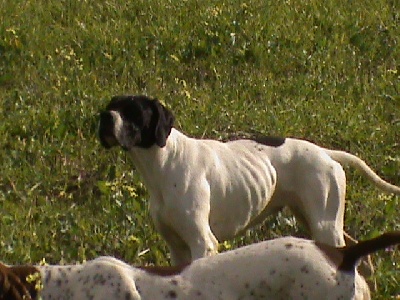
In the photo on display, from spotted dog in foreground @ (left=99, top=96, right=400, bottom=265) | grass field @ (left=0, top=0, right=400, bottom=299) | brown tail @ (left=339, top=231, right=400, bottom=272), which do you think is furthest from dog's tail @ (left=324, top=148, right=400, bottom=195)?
brown tail @ (left=339, top=231, right=400, bottom=272)

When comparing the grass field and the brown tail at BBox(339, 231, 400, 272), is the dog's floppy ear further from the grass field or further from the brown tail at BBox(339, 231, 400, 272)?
the brown tail at BBox(339, 231, 400, 272)

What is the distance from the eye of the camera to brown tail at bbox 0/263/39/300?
4.93m

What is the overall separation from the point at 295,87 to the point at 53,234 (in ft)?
13.3

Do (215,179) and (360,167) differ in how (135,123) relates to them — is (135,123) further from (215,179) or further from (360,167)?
(360,167)

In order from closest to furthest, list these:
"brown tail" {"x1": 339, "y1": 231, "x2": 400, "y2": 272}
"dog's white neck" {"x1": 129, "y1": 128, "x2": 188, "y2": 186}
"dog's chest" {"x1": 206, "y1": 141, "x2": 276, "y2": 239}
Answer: "brown tail" {"x1": 339, "y1": 231, "x2": 400, "y2": 272}, "dog's white neck" {"x1": 129, "y1": 128, "x2": 188, "y2": 186}, "dog's chest" {"x1": 206, "y1": 141, "x2": 276, "y2": 239}

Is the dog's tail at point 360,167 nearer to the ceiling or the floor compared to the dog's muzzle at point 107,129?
nearer to the floor

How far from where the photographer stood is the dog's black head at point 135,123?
6.86 m

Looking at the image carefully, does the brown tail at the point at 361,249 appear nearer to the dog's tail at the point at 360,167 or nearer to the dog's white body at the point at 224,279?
the dog's white body at the point at 224,279

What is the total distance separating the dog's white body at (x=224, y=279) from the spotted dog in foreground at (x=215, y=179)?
153 cm

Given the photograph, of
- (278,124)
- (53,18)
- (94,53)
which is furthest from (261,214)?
(53,18)

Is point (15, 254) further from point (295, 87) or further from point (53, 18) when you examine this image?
point (53, 18)

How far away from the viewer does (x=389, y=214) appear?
319 inches

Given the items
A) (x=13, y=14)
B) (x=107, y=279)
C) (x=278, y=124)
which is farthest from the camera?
(x=13, y=14)

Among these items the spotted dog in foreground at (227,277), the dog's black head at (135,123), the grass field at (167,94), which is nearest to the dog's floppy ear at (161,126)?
the dog's black head at (135,123)
